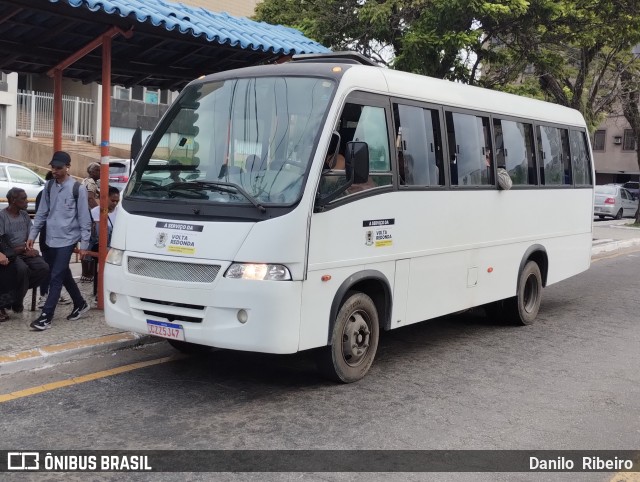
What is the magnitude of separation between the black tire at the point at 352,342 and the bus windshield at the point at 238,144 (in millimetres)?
1146

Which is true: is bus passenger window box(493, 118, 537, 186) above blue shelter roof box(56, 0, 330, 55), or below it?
below

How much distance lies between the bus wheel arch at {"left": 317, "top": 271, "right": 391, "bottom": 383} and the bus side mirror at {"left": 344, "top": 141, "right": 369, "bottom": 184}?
0.82 meters

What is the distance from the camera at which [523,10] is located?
1385 cm

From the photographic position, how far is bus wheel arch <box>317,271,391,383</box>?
20.0ft

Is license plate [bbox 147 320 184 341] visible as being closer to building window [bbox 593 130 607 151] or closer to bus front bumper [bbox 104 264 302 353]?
bus front bumper [bbox 104 264 302 353]

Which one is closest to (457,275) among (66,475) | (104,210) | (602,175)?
(104,210)

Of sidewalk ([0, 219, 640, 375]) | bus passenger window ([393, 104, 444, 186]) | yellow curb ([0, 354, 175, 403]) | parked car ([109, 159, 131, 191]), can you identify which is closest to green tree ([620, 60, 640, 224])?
parked car ([109, 159, 131, 191])

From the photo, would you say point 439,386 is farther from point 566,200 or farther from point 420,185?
point 566,200

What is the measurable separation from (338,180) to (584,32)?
38.8 ft

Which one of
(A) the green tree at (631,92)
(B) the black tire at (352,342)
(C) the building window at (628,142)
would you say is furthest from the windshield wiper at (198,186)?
(C) the building window at (628,142)

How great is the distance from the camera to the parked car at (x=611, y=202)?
32.2 metres

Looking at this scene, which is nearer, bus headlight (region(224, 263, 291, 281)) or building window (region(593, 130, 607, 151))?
bus headlight (region(224, 263, 291, 281))

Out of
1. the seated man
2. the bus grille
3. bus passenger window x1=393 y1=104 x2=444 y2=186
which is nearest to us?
the bus grille

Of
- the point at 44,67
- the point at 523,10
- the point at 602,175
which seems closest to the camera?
the point at 44,67
